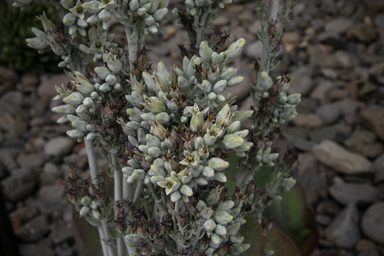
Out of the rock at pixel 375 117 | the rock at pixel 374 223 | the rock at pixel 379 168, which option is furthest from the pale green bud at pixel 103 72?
the rock at pixel 375 117

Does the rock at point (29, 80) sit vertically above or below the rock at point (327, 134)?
above

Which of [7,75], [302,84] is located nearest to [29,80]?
[7,75]

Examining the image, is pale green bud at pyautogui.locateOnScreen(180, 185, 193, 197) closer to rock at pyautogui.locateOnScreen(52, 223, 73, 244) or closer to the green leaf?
the green leaf

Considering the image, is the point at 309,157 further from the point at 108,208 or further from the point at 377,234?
the point at 108,208

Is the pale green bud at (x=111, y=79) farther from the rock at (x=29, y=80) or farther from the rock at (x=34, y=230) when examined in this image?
the rock at (x=29, y=80)

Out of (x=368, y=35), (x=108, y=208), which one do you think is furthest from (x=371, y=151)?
(x=108, y=208)

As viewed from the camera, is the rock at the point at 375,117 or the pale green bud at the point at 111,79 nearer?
the pale green bud at the point at 111,79
